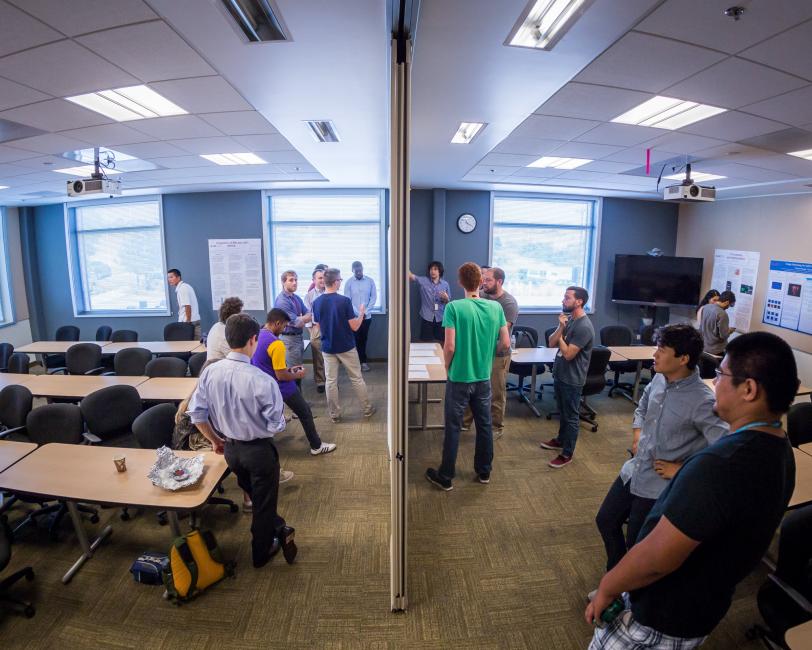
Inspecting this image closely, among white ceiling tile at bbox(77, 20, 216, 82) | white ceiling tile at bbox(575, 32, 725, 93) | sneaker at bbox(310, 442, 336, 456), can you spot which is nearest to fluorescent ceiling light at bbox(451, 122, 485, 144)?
white ceiling tile at bbox(575, 32, 725, 93)

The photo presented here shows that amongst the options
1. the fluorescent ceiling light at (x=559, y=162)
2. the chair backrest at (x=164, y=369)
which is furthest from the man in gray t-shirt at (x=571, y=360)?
the chair backrest at (x=164, y=369)

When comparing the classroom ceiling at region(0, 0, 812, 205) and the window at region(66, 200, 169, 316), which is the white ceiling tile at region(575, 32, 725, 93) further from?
the window at region(66, 200, 169, 316)

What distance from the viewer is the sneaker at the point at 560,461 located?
3.60m

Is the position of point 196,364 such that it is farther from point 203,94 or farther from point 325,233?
point 325,233

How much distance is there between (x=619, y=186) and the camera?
19.2 feet

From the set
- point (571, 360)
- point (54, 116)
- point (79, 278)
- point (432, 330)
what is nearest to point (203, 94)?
point (54, 116)

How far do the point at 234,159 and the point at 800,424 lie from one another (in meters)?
5.51

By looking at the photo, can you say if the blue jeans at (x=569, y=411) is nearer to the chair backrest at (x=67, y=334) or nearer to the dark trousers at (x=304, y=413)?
the dark trousers at (x=304, y=413)

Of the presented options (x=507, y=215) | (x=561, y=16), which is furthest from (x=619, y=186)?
(x=561, y=16)

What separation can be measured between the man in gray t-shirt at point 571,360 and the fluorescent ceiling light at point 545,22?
1.82 metres

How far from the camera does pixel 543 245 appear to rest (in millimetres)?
7273

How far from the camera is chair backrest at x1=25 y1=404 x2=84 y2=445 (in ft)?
9.65

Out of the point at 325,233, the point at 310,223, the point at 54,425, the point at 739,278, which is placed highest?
the point at 310,223

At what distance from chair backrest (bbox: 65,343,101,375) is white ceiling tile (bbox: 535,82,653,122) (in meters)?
5.39
